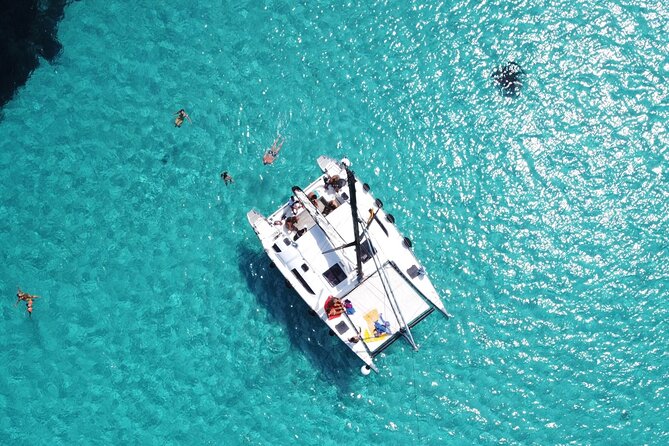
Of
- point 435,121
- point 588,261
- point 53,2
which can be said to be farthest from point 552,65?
point 53,2

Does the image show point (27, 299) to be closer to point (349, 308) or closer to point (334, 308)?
point (334, 308)

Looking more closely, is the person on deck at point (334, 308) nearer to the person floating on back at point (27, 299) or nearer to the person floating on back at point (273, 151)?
the person floating on back at point (273, 151)

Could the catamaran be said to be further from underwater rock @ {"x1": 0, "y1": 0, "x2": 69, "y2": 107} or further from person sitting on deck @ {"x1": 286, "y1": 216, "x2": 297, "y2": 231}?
underwater rock @ {"x1": 0, "y1": 0, "x2": 69, "y2": 107}

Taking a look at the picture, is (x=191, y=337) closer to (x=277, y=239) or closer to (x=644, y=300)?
(x=277, y=239)

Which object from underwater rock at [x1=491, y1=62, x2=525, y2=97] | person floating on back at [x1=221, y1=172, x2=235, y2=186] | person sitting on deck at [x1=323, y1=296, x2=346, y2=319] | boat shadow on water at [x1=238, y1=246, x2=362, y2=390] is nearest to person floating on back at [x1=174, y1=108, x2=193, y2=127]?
person floating on back at [x1=221, y1=172, x2=235, y2=186]

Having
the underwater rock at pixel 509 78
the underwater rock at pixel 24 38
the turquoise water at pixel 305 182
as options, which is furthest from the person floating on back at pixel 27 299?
the underwater rock at pixel 509 78
